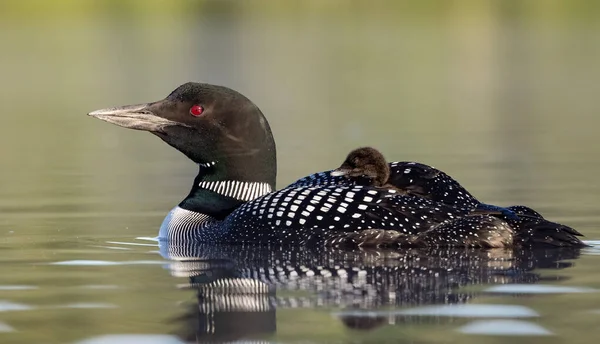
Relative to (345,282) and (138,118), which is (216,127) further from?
(345,282)

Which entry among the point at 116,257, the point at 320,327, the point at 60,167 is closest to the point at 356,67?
the point at 60,167

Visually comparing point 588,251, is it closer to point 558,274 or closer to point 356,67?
point 558,274

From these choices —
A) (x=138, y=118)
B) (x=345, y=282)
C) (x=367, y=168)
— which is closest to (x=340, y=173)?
(x=367, y=168)

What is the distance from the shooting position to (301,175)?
11.3 metres

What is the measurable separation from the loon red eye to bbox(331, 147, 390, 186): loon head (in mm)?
763

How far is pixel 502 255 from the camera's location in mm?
6883

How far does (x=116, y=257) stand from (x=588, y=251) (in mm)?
2162

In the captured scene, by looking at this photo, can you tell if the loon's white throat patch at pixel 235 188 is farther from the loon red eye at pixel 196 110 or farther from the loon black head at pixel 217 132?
the loon red eye at pixel 196 110

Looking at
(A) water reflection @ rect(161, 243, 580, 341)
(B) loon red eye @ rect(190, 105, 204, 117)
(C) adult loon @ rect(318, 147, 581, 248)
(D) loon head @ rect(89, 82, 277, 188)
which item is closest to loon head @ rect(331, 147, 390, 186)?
(D) loon head @ rect(89, 82, 277, 188)

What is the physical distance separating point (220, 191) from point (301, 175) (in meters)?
3.32

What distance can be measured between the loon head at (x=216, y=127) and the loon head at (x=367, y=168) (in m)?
0.45

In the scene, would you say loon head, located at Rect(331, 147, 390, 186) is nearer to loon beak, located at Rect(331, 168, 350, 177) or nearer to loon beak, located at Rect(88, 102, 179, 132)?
loon beak, located at Rect(331, 168, 350, 177)

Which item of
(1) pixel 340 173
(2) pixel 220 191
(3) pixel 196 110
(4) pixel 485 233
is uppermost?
(3) pixel 196 110

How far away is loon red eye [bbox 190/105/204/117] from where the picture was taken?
7969 mm
